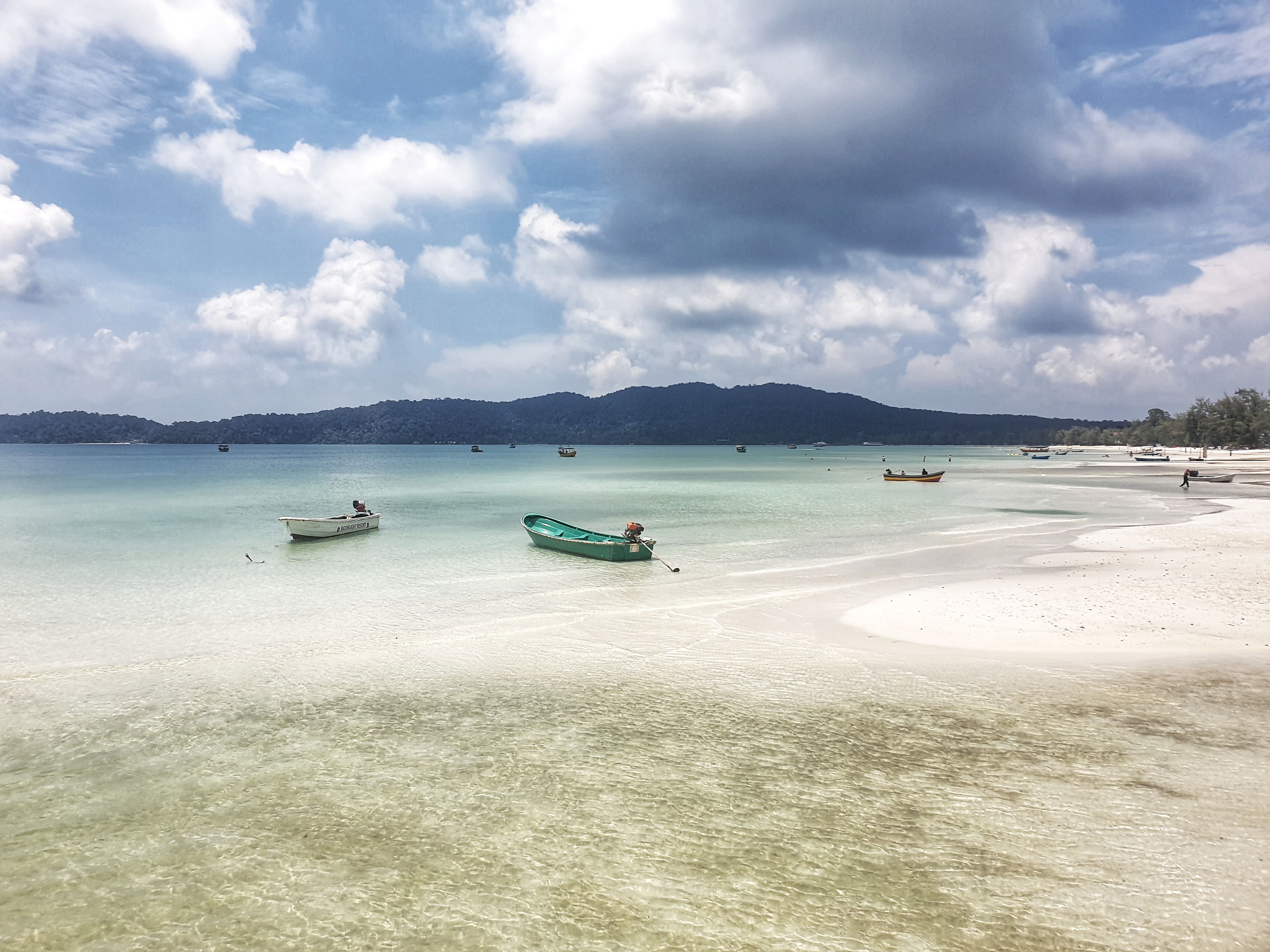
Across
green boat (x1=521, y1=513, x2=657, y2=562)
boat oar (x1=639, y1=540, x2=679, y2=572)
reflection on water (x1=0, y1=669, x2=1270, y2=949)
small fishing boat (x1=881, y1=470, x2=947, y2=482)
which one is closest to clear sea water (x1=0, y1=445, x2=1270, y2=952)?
reflection on water (x1=0, y1=669, x2=1270, y2=949)

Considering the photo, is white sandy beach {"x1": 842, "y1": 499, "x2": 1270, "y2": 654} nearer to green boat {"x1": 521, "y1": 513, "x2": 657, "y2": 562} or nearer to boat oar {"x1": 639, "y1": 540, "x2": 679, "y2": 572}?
boat oar {"x1": 639, "y1": 540, "x2": 679, "y2": 572}

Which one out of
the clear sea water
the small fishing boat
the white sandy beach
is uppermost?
the small fishing boat

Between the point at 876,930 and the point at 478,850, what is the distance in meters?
3.79

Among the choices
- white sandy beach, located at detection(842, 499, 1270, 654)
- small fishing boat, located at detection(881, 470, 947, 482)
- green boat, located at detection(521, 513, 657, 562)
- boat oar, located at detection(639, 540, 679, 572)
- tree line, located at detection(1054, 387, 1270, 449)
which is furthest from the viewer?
tree line, located at detection(1054, 387, 1270, 449)

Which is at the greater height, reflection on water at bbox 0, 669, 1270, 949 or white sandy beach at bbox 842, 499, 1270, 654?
white sandy beach at bbox 842, 499, 1270, 654

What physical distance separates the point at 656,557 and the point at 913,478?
1987 inches

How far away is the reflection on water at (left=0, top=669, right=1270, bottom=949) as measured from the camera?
5930mm

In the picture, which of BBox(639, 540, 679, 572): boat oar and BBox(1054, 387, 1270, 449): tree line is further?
BBox(1054, 387, 1270, 449): tree line

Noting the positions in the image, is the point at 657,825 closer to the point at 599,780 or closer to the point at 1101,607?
the point at 599,780

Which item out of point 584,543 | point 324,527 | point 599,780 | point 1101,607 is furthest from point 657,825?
point 324,527

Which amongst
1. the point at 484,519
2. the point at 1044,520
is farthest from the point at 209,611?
the point at 1044,520

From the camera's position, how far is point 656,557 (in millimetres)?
26641

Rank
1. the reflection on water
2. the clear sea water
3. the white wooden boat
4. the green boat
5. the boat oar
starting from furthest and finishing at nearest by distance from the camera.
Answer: the white wooden boat < the green boat < the boat oar < the clear sea water < the reflection on water

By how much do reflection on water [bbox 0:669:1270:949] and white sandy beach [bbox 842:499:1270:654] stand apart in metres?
2.85
